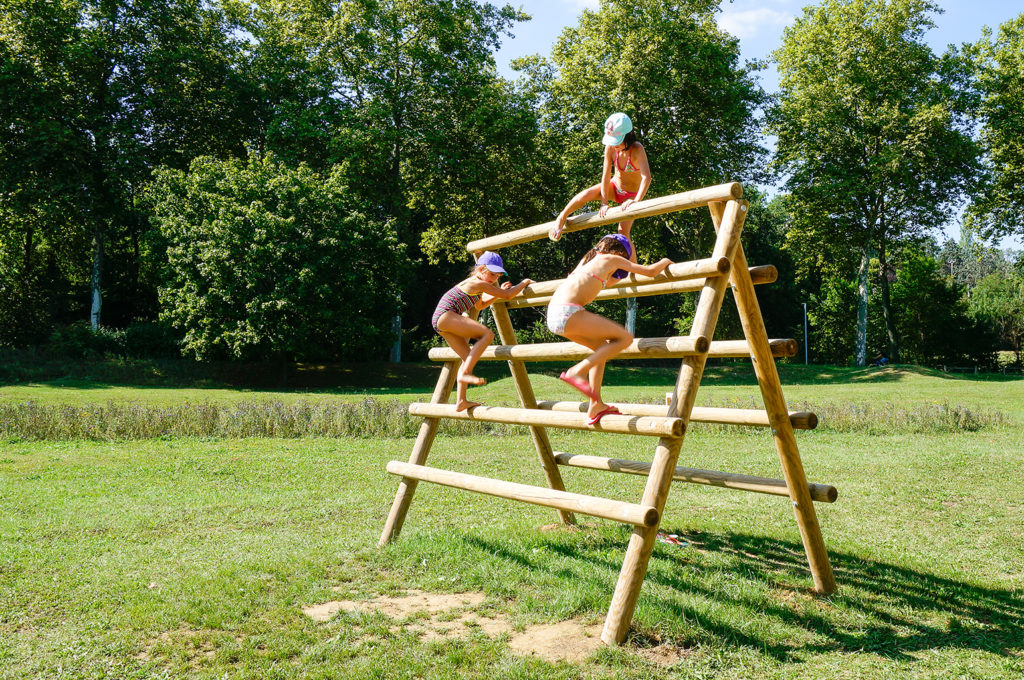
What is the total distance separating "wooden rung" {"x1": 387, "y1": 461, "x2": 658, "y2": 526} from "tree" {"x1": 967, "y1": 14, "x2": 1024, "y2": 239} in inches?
1543

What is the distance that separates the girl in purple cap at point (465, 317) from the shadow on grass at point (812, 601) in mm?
1650

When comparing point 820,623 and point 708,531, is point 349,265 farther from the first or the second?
point 820,623

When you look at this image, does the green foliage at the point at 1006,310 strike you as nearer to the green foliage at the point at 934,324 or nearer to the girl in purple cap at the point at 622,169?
the green foliage at the point at 934,324

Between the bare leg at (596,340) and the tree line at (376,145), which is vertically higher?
the tree line at (376,145)

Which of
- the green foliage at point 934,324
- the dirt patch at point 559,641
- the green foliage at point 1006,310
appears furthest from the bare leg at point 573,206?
the green foliage at point 1006,310

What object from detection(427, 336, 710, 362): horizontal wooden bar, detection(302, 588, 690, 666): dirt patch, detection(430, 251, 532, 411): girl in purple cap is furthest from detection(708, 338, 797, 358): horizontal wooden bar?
detection(302, 588, 690, 666): dirt patch

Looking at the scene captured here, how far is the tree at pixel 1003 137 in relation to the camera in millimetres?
33969

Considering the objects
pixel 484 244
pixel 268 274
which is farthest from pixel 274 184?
pixel 484 244

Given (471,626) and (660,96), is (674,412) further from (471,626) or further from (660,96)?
(660,96)

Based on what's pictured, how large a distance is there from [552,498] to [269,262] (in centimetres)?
2410

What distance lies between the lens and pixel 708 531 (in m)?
6.91

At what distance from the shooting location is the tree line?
27.4m

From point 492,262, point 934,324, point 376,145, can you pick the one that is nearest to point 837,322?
point 934,324

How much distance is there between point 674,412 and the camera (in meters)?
4.18
